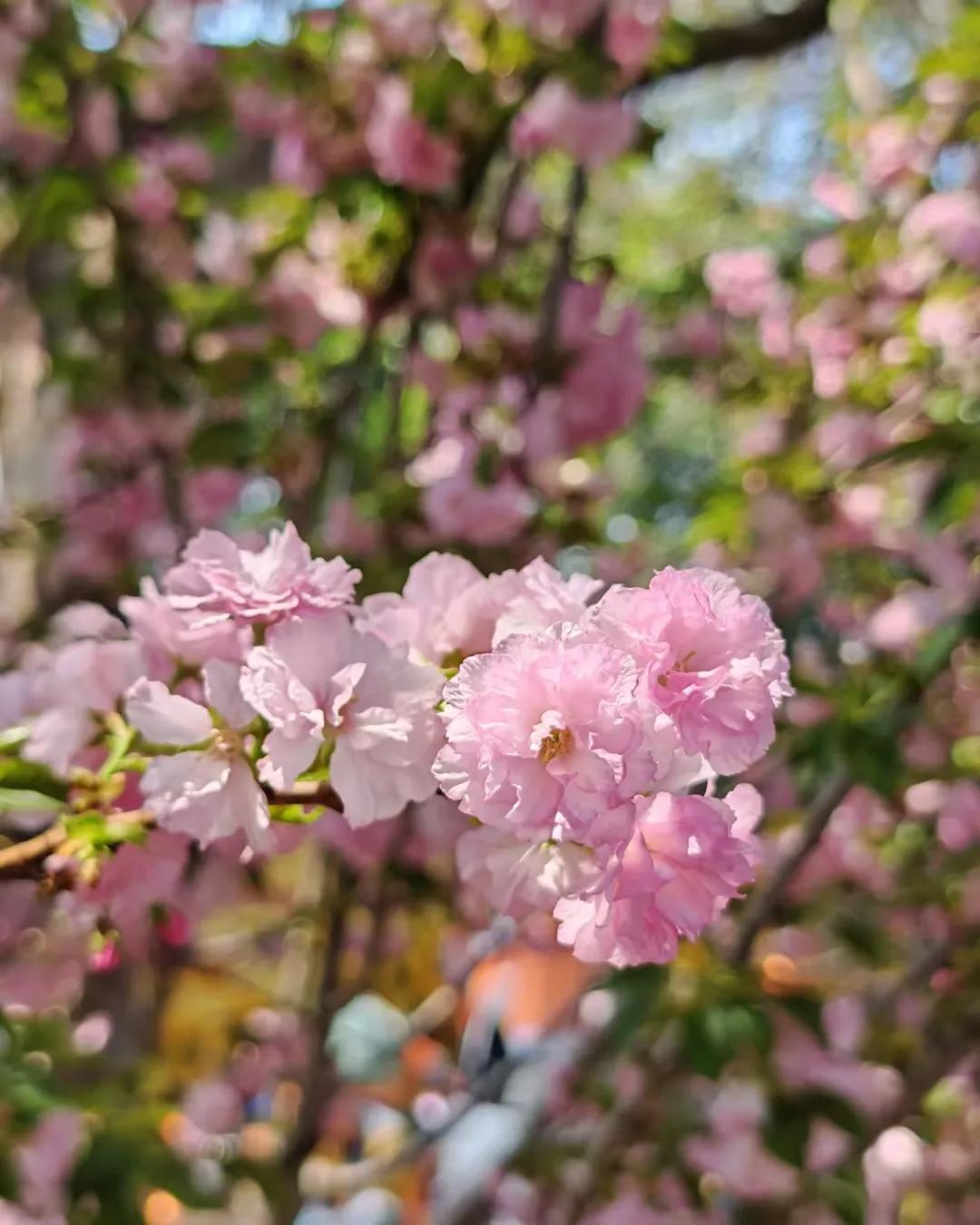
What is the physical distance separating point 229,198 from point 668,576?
1639 mm

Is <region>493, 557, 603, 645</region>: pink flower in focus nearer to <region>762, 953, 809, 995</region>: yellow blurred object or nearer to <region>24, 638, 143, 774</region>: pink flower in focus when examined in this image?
<region>24, 638, 143, 774</region>: pink flower in focus

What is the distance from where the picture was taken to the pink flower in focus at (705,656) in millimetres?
480

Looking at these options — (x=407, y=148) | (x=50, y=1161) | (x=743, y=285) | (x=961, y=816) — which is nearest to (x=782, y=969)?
(x=961, y=816)

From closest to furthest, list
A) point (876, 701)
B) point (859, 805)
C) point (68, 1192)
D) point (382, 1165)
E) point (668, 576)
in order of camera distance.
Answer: point (668, 576) < point (68, 1192) < point (876, 701) < point (382, 1165) < point (859, 805)

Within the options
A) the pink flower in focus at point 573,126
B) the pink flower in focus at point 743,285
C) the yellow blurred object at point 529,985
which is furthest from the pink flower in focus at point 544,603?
the yellow blurred object at point 529,985

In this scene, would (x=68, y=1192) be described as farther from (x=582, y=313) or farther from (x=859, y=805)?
(x=859, y=805)

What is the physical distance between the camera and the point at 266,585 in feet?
1.86

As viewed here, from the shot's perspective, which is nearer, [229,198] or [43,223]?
[43,223]

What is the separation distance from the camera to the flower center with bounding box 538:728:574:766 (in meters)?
0.47

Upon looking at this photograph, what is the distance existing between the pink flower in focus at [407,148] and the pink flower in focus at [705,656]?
1.14m

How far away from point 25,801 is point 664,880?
12.5 inches

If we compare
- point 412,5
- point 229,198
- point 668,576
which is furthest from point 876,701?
point 229,198

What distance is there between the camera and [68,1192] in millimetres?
935

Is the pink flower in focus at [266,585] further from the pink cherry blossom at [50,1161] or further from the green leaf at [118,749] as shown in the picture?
the pink cherry blossom at [50,1161]
